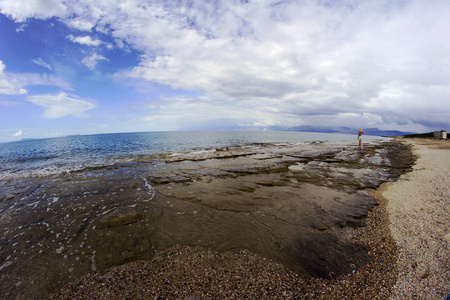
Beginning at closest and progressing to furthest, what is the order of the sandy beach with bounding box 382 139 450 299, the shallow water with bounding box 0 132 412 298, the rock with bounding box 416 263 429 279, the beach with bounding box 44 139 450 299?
the sandy beach with bounding box 382 139 450 299 → the beach with bounding box 44 139 450 299 → the rock with bounding box 416 263 429 279 → the shallow water with bounding box 0 132 412 298

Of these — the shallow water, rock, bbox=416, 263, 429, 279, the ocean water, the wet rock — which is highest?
the ocean water

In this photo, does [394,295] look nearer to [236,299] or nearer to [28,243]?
Result: [236,299]

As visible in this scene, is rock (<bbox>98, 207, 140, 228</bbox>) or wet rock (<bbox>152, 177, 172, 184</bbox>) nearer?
rock (<bbox>98, 207, 140, 228</bbox>)

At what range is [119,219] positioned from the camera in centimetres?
792

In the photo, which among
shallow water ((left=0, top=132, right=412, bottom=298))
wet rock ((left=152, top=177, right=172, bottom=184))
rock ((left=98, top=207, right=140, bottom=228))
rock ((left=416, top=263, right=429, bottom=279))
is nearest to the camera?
rock ((left=416, top=263, right=429, bottom=279))

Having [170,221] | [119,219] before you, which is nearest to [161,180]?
[119,219]

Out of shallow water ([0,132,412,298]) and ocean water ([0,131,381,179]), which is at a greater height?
ocean water ([0,131,381,179])

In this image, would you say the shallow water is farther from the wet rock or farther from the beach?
the beach

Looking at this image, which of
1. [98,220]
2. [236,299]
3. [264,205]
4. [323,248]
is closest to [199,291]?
[236,299]

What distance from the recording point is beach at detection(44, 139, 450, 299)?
4.02m

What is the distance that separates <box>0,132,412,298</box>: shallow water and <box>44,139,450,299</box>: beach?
41 centimetres

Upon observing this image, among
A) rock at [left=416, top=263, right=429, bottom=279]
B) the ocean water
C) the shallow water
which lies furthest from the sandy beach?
the ocean water

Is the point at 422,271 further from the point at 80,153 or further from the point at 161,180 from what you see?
the point at 80,153

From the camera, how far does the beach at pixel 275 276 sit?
402 centimetres
